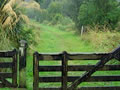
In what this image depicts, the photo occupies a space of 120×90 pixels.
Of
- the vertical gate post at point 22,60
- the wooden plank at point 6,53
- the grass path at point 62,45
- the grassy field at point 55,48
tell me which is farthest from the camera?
the grass path at point 62,45

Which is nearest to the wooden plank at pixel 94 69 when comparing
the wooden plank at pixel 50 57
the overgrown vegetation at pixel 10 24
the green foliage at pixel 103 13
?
the wooden plank at pixel 50 57

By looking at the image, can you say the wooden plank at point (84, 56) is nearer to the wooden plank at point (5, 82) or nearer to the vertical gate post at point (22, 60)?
the vertical gate post at point (22, 60)

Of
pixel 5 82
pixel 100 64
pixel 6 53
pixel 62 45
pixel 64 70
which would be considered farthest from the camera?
pixel 62 45

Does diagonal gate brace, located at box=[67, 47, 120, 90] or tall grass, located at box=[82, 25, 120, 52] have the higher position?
diagonal gate brace, located at box=[67, 47, 120, 90]

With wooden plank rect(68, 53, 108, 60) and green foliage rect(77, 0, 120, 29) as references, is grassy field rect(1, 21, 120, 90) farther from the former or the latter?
green foliage rect(77, 0, 120, 29)

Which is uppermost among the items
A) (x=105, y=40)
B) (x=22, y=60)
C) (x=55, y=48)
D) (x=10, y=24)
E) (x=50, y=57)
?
(x=10, y=24)

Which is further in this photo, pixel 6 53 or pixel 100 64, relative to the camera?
pixel 6 53

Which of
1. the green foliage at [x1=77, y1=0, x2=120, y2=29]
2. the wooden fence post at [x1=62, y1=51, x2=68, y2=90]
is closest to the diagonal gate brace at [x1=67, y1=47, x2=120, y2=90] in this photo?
the wooden fence post at [x1=62, y1=51, x2=68, y2=90]

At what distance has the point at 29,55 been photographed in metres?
15.1

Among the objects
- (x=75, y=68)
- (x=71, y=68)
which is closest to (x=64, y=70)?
(x=71, y=68)

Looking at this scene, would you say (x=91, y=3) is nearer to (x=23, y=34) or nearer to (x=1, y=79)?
(x=23, y=34)

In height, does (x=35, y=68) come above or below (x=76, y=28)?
above

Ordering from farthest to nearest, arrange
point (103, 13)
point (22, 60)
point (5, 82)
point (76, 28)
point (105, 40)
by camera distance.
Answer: point (76, 28) → point (103, 13) → point (105, 40) → point (22, 60) → point (5, 82)

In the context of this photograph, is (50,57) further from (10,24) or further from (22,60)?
(10,24)
